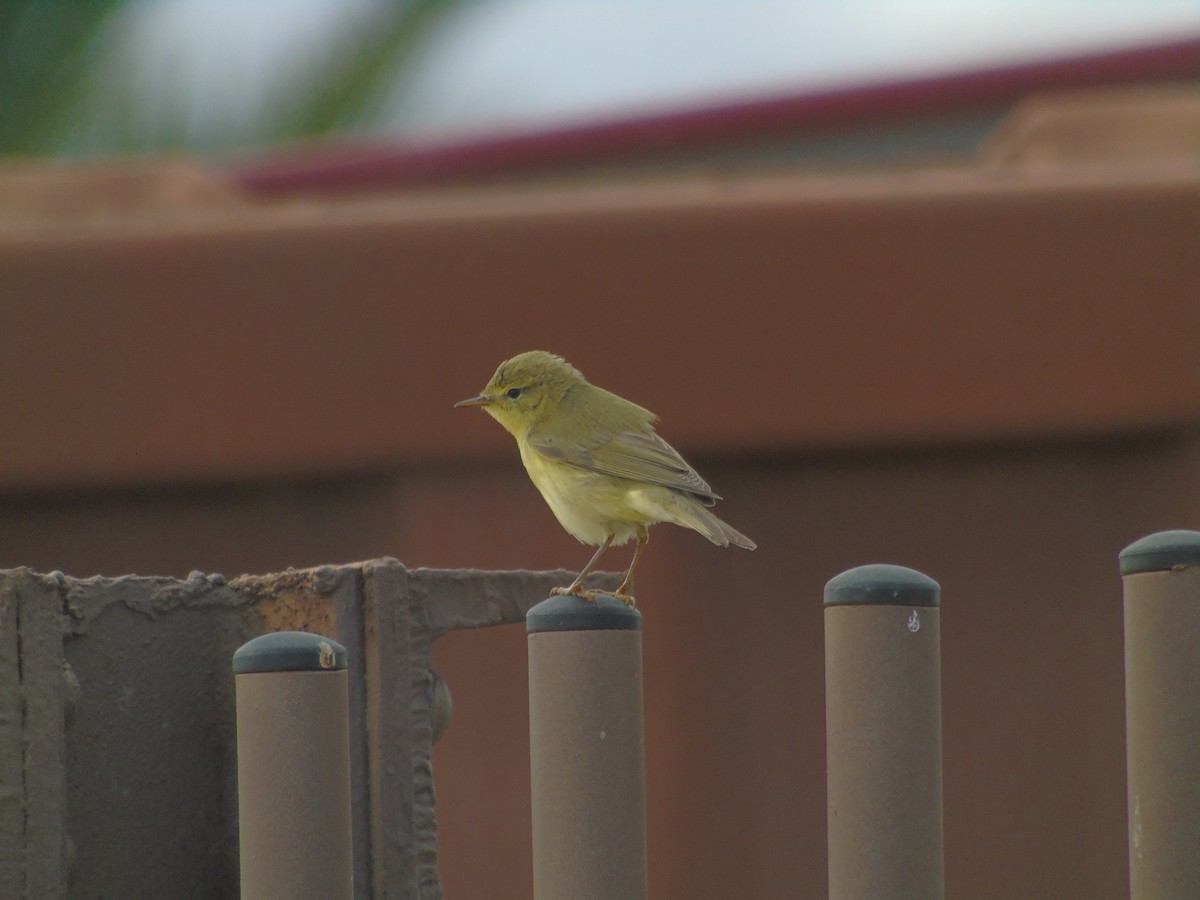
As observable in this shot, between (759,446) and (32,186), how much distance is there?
163 inches

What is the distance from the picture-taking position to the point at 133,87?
1161cm

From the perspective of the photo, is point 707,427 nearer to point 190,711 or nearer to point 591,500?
point 591,500

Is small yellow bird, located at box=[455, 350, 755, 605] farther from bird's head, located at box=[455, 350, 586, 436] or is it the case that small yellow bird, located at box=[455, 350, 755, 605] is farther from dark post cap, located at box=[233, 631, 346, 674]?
dark post cap, located at box=[233, 631, 346, 674]

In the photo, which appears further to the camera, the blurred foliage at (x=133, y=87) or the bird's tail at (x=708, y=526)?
the blurred foliage at (x=133, y=87)

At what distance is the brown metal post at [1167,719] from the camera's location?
280 centimetres

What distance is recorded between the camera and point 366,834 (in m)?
3.15

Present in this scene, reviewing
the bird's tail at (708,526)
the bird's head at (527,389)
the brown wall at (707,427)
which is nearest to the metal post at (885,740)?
the bird's tail at (708,526)

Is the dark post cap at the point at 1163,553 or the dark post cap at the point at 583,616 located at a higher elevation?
the dark post cap at the point at 1163,553

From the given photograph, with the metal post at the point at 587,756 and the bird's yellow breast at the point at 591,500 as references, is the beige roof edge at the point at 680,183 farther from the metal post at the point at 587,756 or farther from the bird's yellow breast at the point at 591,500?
the metal post at the point at 587,756

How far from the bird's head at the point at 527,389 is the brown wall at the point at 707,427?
4.81 ft

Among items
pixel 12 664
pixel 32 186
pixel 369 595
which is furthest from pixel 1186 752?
pixel 32 186

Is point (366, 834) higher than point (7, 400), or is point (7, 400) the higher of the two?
point (7, 400)

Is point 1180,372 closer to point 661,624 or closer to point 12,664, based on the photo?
point 661,624

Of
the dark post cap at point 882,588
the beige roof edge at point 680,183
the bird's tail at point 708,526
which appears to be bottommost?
the dark post cap at point 882,588
